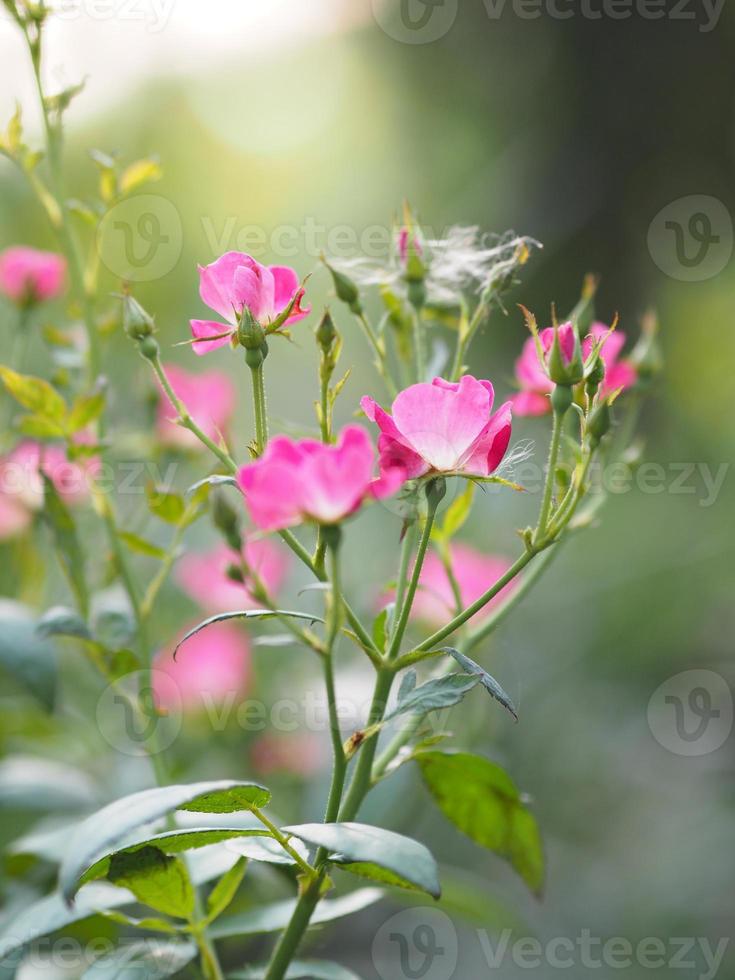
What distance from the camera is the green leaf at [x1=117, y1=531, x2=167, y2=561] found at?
0.60 meters

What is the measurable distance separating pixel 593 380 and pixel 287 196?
187 cm

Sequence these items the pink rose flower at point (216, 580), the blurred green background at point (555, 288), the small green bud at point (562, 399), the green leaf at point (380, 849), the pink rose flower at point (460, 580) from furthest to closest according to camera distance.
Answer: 1. the blurred green background at point (555, 288)
2. the pink rose flower at point (216, 580)
3. the pink rose flower at point (460, 580)
4. the small green bud at point (562, 399)
5. the green leaf at point (380, 849)

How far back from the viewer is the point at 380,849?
35 cm

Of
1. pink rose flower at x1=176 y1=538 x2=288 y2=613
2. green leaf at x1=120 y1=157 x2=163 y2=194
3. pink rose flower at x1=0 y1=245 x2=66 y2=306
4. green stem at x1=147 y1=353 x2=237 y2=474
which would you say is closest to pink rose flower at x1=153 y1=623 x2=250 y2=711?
pink rose flower at x1=176 y1=538 x2=288 y2=613

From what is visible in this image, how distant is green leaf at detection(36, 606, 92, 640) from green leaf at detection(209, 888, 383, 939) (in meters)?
0.17

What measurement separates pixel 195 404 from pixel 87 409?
28cm

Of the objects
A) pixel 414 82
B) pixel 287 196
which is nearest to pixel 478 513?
pixel 287 196

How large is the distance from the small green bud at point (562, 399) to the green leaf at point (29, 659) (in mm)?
341

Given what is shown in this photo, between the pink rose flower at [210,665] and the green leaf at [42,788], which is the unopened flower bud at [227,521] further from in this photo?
the pink rose flower at [210,665]

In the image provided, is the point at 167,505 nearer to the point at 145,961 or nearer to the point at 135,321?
the point at 135,321

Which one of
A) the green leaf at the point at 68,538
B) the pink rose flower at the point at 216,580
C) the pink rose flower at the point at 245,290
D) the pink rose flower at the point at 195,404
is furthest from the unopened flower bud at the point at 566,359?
the pink rose flower at the point at 216,580

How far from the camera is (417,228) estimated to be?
56 cm

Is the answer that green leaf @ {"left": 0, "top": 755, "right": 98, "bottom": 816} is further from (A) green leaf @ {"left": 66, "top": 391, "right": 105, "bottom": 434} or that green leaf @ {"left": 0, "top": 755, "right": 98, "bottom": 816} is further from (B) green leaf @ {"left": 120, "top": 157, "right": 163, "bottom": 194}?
(B) green leaf @ {"left": 120, "top": 157, "right": 163, "bottom": 194}

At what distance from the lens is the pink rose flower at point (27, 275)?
2.68 feet
